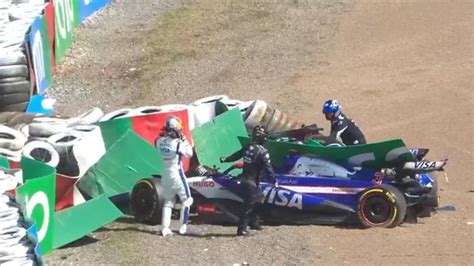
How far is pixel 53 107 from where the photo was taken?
19.5 meters

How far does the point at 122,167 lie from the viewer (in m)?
13.8

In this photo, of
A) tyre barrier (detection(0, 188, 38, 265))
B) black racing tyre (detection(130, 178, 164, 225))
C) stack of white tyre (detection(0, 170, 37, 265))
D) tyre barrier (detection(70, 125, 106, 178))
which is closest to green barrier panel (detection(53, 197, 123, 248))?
black racing tyre (detection(130, 178, 164, 225))

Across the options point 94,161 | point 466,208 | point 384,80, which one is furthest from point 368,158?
point 384,80

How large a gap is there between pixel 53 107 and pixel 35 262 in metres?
11.2

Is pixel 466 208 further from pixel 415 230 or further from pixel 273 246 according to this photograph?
pixel 273 246

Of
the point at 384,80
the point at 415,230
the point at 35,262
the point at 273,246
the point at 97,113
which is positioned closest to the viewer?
the point at 35,262

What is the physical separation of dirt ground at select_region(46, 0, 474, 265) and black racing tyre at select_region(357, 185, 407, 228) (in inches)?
9.0

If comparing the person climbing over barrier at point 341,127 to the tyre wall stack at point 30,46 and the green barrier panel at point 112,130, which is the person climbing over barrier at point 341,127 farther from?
the tyre wall stack at point 30,46

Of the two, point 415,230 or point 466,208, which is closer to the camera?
point 415,230

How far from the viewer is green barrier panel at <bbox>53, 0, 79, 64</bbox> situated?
2141 cm

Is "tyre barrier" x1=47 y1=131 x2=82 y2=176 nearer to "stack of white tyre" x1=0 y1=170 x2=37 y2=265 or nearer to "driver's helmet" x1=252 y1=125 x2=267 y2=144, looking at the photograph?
"driver's helmet" x1=252 y1=125 x2=267 y2=144

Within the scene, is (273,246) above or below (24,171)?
below

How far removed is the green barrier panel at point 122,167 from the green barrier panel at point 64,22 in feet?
26.2

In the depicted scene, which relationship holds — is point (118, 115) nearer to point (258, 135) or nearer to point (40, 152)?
point (40, 152)
